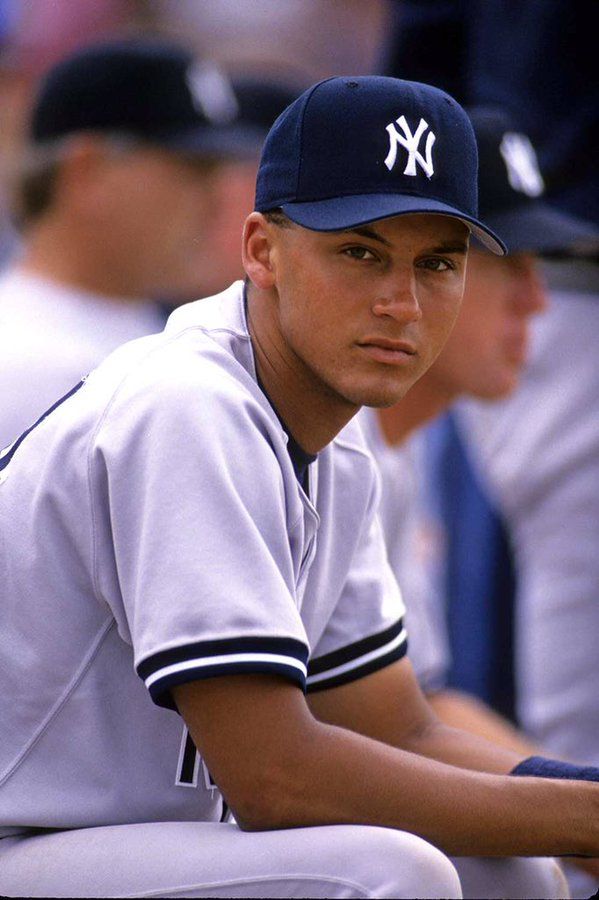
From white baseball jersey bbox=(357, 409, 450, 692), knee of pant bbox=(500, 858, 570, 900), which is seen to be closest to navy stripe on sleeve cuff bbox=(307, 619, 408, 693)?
knee of pant bbox=(500, 858, 570, 900)

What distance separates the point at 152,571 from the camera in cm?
204

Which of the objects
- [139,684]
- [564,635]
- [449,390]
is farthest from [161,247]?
[139,684]

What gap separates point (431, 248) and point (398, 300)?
0.31 feet

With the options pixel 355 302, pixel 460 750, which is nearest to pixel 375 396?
pixel 355 302

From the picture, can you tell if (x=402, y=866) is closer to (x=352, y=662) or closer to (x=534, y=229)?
(x=352, y=662)

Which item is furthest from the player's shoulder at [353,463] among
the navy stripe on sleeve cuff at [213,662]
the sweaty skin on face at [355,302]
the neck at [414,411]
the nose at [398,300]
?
the neck at [414,411]

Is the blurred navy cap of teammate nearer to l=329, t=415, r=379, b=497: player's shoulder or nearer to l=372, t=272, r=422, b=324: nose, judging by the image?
l=329, t=415, r=379, b=497: player's shoulder

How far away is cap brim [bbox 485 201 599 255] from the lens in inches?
147

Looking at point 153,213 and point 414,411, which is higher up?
point 153,213

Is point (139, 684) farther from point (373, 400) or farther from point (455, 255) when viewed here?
point (455, 255)

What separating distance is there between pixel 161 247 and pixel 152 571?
2592 millimetres

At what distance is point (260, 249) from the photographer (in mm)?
2312

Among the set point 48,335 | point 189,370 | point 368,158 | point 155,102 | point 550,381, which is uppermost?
point 368,158

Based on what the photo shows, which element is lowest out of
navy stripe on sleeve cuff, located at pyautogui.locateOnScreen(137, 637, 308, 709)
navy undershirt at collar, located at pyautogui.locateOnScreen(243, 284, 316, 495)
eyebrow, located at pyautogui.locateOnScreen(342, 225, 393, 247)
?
navy stripe on sleeve cuff, located at pyautogui.locateOnScreen(137, 637, 308, 709)
